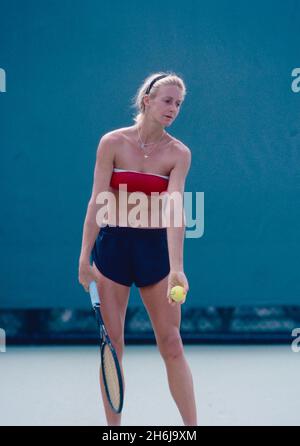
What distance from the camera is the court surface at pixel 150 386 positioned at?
372cm

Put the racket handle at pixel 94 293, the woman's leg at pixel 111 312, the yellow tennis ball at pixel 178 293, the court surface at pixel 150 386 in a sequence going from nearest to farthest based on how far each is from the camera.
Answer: the yellow tennis ball at pixel 178 293 → the racket handle at pixel 94 293 → the woman's leg at pixel 111 312 → the court surface at pixel 150 386

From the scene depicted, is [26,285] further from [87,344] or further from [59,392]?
[59,392]

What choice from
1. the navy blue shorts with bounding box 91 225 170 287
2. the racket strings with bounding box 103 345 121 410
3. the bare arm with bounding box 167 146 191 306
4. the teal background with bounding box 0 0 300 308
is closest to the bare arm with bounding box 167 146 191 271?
the bare arm with bounding box 167 146 191 306

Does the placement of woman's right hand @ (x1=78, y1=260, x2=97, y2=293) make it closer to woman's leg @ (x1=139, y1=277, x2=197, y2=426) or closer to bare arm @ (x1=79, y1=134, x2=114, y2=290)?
bare arm @ (x1=79, y1=134, x2=114, y2=290)

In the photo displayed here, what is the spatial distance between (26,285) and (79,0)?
1.86 meters

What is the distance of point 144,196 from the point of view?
307 cm

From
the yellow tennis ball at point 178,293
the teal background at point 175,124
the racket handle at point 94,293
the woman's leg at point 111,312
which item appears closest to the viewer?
the yellow tennis ball at point 178,293

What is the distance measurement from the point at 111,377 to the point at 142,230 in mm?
541

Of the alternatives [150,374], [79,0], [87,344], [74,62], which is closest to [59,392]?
[150,374]

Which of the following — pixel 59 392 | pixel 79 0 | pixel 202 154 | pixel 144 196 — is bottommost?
pixel 59 392

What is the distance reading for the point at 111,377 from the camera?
9.78ft

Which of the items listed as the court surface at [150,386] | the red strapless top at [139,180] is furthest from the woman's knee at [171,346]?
the court surface at [150,386]

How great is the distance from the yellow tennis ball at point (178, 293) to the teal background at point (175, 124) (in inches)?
102

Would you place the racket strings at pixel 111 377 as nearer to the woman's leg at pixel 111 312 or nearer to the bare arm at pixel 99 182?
the woman's leg at pixel 111 312
